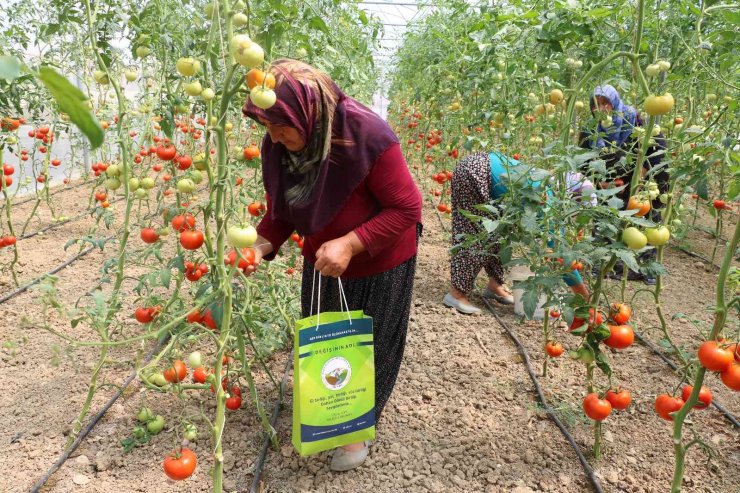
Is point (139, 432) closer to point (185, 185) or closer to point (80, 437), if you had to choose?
point (80, 437)

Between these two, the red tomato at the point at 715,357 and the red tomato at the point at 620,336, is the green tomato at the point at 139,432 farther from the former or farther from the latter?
the red tomato at the point at 715,357

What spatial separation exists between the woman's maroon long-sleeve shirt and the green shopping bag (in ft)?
0.68

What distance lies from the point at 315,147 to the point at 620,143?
2447 millimetres

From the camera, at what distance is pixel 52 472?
5.92ft

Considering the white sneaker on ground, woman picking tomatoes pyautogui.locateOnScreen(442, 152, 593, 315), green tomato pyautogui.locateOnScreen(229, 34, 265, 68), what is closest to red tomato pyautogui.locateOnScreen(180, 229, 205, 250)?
green tomato pyautogui.locateOnScreen(229, 34, 265, 68)

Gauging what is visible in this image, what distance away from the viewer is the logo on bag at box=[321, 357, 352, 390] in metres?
1.55

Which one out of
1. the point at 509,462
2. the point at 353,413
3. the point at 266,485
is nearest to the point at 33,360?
the point at 266,485

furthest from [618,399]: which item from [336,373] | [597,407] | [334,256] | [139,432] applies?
[139,432]

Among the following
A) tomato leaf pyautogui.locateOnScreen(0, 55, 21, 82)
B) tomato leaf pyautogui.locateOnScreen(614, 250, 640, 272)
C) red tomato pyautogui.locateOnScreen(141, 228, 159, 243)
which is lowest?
red tomato pyautogui.locateOnScreen(141, 228, 159, 243)

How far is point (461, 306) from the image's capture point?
308 centimetres

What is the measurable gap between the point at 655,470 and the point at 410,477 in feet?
2.88

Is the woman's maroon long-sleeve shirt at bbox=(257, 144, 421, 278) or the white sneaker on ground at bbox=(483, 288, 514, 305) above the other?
the woman's maroon long-sleeve shirt at bbox=(257, 144, 421, 278)

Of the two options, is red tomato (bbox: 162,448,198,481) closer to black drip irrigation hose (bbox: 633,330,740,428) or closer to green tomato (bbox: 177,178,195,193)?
green tomato (bbox: 177,178,195,193)

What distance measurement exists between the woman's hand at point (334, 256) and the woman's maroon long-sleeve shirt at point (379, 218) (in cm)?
6
